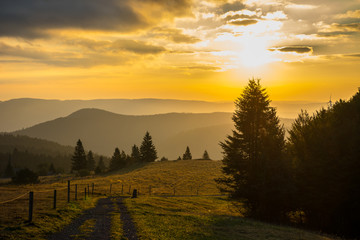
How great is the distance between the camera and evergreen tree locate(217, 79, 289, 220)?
29.0 m

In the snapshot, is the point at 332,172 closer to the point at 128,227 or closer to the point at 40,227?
the point at 128,227

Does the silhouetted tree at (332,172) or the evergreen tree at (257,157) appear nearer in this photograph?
the silhouetted tree at (332,172)

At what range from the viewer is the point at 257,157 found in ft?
101

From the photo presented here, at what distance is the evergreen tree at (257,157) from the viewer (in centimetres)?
2900

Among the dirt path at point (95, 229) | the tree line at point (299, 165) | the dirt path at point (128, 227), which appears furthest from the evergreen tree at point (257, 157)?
the dirt path at point (95, 229)

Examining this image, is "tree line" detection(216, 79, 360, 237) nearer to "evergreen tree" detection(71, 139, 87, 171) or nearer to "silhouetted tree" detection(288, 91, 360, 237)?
"silhouetted tree" detection(288, 91, 360, 237)

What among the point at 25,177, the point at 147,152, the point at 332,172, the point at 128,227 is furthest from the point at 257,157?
the point at 147,152

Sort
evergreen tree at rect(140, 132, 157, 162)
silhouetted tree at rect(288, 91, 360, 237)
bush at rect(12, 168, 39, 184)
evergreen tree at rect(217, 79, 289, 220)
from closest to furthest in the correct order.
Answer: silhouetted tree at rect(288, 91, 360, 237) → evergreen tree at rect(217, 79, 289, 220) → bush at rect(12, 168, 39, 184) → evergreen tree at rect(140, 132, 157, 162)

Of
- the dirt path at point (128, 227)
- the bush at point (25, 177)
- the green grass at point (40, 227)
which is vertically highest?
the green grass at point (40, 227)

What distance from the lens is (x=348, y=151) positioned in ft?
92.5

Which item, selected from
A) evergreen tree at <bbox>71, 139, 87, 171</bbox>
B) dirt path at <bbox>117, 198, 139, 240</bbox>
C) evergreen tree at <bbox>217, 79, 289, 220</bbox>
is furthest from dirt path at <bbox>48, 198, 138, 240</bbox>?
evergreen tree at <bbox>71, 139, 87, 171</bbox>

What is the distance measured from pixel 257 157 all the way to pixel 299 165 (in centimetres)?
424

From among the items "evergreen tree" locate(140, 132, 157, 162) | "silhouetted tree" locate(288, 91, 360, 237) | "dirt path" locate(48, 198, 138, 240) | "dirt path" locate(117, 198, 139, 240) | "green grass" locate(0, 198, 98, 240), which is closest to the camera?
"green grass" locate(0, 198, 98, 240)

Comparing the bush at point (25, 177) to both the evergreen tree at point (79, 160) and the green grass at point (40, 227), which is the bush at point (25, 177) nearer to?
the evergreen tree at point (79, 160)
